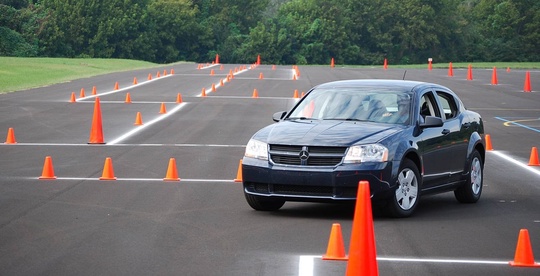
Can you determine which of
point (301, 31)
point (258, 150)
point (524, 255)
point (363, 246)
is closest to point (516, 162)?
point (258, 150)

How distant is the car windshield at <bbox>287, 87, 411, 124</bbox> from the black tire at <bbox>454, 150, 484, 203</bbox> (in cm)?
141

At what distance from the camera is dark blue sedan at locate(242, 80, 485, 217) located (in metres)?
11.7

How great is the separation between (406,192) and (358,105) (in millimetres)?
1425

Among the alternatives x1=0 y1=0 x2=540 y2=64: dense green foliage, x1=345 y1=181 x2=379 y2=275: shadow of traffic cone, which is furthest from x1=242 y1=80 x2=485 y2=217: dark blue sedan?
x1=0 y1=0 x2=540 y2=64: dense green foliage

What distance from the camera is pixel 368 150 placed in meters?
11.8

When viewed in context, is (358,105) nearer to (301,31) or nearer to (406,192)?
(406,192)

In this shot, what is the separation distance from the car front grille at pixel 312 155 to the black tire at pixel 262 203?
0.56 metres

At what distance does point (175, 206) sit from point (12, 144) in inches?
359

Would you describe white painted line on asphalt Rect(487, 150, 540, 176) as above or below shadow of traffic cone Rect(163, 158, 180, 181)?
below

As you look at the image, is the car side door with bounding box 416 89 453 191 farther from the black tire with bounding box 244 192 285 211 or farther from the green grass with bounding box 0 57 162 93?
the green grass with bounding box 0 57 162 93

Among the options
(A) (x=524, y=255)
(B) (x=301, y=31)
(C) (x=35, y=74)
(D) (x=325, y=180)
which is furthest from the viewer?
(B) (x=301, y=31)

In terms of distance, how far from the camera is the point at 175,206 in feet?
42.3

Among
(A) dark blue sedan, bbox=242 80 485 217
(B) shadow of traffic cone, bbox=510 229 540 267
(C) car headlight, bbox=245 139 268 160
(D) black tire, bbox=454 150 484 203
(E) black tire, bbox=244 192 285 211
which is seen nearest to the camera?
(B) shadow of traffic cone, bbox=510 229 540 267

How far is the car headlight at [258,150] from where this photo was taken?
12.1 metres
